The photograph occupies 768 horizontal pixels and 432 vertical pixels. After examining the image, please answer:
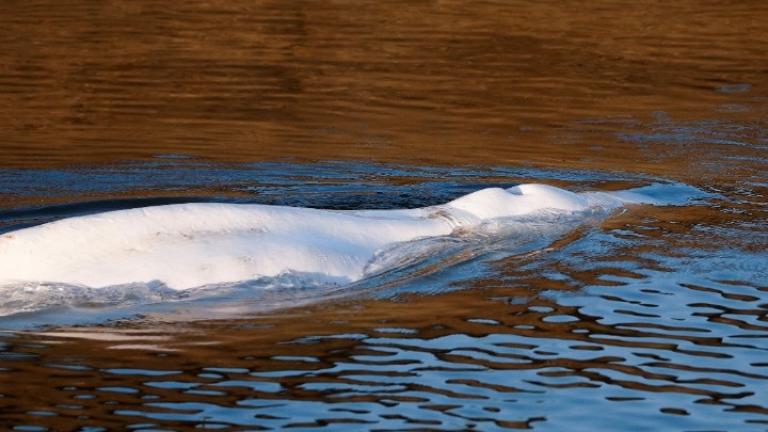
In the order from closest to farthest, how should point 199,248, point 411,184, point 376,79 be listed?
point 199,248, point 411,184, point 376,79

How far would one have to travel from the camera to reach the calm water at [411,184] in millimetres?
7691

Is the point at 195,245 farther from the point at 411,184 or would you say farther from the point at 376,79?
the point at 376,79

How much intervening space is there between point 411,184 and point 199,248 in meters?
4.27

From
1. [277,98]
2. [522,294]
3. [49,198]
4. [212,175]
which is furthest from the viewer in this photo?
[277,98]

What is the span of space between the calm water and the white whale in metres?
0.23

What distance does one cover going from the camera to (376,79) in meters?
20.5

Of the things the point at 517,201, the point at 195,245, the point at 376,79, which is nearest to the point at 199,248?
the point at 195,245

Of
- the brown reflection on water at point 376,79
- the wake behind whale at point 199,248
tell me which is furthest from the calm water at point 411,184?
the wake behind whale at point 199,248

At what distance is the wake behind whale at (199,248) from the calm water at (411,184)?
0.62 ft

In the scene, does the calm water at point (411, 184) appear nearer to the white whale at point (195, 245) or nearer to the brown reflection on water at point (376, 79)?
the brown reflection on water at point (376, 79)

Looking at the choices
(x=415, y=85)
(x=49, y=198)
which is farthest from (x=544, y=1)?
(x=49, y=198)

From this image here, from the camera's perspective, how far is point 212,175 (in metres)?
14.2

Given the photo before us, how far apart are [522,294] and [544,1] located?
17807 mm

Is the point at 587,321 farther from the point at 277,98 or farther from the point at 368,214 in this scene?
the point at 277,98
